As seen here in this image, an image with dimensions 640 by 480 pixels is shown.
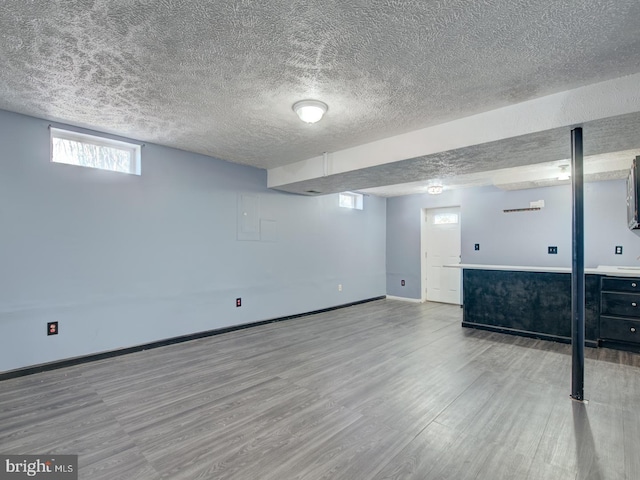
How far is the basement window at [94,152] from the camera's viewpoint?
131 inches

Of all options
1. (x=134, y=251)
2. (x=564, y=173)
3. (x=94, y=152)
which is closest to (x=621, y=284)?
(x=564, y=173)

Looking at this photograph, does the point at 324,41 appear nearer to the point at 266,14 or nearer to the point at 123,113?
the point at 266,14

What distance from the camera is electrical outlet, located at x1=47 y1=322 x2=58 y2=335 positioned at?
3160mm

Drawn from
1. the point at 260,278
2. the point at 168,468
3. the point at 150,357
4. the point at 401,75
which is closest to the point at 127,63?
the point at 401,75

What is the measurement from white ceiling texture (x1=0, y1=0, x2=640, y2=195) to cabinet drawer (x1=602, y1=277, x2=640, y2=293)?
187cm

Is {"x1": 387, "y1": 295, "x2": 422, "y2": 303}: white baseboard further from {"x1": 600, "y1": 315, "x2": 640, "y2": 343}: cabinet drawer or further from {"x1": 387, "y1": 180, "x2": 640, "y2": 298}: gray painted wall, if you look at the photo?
{"x1": 600, "y1": 315, "x2": 640, "y2": 343}: cabinet drawer

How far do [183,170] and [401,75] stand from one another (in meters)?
3.06

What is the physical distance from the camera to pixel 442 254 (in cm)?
703

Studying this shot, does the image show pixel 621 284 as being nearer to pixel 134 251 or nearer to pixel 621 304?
pixel 621 304

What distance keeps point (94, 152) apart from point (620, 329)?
6.52 metres

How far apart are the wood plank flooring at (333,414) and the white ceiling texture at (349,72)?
7.24ft

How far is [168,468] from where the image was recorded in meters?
1.79

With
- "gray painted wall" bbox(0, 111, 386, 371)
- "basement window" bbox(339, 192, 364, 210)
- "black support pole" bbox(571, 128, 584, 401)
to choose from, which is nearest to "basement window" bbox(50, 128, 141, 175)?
"gray painted wall" bbox(0, 111, 386, 371)
